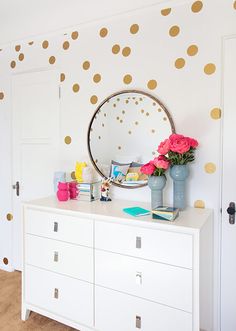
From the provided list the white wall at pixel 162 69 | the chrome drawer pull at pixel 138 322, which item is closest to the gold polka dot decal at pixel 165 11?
the white wall at pixel 162 69

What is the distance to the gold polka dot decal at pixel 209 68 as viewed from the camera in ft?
6.03

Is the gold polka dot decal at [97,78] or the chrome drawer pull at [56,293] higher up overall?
the gold polka dot decal at [97,78]

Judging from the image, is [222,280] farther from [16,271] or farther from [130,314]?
[16,271]

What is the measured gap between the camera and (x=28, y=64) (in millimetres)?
2691

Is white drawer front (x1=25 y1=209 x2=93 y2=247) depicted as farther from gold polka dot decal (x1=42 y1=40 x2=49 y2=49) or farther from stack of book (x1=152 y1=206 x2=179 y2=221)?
gold polka dot decal (x1=42 y1=40 x2=49 y2=49)

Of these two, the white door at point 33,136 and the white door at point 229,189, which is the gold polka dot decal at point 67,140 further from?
the white door at point 229,189

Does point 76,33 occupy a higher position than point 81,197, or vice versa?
point 76,33


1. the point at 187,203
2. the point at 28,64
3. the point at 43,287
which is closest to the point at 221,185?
the point at 187,203

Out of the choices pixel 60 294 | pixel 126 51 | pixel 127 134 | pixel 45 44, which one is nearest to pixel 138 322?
pixel 60 294

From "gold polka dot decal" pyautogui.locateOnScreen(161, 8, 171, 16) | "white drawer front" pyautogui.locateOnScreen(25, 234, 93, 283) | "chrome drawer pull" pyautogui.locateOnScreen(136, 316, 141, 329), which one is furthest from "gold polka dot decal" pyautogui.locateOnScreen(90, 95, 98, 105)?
"chrome drawer pull" pyautogui.locateOnScreen(136, 316, 141, 329)

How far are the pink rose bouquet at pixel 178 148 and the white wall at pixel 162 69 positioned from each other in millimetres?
117

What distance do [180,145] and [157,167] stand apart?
0.20 meters

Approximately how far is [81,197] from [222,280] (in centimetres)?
114

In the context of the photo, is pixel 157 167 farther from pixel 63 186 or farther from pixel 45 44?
pixel 45 44
